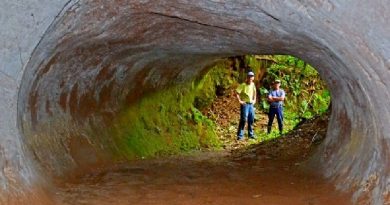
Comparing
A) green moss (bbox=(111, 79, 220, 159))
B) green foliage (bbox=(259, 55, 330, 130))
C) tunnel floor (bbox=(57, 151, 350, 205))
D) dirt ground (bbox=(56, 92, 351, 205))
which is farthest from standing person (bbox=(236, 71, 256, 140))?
tunnel floor (bbox=(57, 151, 350, 205))

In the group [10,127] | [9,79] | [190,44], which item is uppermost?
[190,44]

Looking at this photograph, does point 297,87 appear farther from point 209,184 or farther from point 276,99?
point 209,184

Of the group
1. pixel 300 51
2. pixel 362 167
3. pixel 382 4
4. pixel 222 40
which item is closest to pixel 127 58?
pixel 222 40

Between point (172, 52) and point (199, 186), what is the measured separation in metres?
2.08

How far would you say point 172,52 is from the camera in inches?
280

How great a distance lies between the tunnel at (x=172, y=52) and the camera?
13.7 feet

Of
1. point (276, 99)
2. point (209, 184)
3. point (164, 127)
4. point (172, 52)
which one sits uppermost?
point (172, 52)

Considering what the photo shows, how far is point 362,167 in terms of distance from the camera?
16.0ft

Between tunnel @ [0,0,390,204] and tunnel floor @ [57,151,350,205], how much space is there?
24 centimetres

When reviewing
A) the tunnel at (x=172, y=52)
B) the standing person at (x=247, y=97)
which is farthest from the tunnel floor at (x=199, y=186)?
the standing person at (x=247, y=97)

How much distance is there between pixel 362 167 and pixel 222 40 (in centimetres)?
190

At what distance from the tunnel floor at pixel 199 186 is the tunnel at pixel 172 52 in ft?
0.78

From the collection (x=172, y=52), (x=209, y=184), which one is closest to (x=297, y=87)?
(x=172, y=52)

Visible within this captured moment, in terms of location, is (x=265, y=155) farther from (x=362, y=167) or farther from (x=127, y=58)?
(x=362, y=167)
